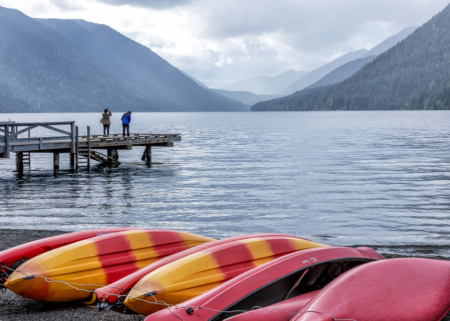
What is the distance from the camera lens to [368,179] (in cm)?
2219

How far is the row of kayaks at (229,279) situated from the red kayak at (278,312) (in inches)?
0.5

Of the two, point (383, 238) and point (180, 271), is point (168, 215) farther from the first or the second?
point (180, 271)

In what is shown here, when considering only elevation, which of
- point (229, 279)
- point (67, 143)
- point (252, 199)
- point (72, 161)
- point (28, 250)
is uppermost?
point (67, 143)

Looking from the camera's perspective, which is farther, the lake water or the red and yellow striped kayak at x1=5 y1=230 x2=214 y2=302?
the lake water

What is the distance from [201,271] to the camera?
227 inches

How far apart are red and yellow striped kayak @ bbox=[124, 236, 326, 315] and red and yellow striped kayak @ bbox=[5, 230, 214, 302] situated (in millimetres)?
1164

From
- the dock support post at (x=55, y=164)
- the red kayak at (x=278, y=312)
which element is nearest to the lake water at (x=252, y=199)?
the dock support post at (x=55, y=164)

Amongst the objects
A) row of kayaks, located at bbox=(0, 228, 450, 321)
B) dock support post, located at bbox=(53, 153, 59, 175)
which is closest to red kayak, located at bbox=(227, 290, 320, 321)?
row of kayaks, located at bbox=(0, 228, 450, 321)

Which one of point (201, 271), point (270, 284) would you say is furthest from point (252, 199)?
point (270, 284)

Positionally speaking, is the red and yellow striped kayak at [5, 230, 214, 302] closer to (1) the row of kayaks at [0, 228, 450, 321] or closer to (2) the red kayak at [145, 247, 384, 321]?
(1) the row of kayaks at [0, 228, 450, 321]

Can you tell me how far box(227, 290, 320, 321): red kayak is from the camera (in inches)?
185

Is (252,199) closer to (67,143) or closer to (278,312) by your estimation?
(67,143)

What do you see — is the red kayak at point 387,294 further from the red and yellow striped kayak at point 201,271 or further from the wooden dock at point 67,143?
the wooden dock at point 67,143

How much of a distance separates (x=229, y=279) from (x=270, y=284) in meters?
0.81
